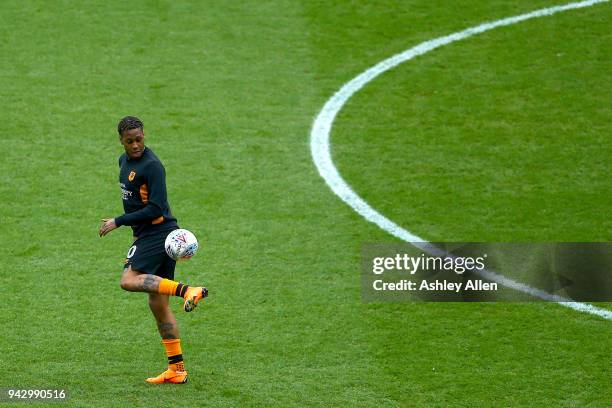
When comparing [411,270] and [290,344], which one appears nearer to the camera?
[290,344]

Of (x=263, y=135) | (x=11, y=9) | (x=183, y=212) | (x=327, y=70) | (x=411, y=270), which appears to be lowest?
(x=411, y=270)

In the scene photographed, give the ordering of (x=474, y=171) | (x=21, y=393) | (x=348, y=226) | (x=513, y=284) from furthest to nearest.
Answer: (x=474, y=171) < (x=348, y=226) < (x=513, y=284) < (x=21, y=393)

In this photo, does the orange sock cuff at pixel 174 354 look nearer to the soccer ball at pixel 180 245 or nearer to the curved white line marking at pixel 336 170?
the soccer ball at pixel 180 245

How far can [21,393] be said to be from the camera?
9.00 meters

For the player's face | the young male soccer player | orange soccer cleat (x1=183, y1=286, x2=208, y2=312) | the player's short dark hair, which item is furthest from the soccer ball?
the player's short dark hair

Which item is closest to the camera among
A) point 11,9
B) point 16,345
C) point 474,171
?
point 16,345

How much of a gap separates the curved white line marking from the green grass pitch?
132 mm

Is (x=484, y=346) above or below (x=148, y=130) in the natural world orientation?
below

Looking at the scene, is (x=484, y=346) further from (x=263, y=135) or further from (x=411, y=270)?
(x=263, y=135)

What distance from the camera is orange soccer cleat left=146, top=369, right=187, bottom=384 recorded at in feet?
30.6

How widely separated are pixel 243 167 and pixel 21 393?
485 centimetres

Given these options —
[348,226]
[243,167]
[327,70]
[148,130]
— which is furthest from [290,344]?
[327,70]

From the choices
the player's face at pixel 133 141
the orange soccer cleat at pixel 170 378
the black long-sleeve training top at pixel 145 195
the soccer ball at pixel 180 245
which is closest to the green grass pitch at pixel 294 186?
the orange soccer cleat at pixel 170 378

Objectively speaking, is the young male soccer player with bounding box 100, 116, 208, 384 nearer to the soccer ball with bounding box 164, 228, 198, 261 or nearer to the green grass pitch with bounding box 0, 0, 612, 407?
the soccer ball with bounding box 164, 228, 198, 261
